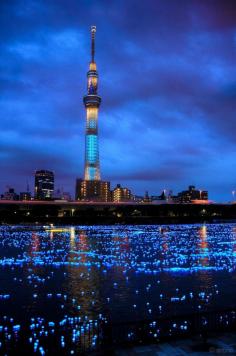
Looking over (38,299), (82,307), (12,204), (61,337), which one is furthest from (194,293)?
(12,204)

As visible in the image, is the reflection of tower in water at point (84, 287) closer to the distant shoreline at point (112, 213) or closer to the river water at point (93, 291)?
the river water at point (93, 291)

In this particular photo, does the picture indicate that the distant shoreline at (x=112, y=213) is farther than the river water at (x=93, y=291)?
Yes

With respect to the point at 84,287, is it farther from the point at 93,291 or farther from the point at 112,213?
the point at 112,213

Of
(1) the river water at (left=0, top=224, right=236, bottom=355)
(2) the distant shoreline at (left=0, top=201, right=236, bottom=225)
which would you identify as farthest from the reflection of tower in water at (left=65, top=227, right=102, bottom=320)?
(2) the distant shoreline at (left=0, top=201, right=236, bottom=225)

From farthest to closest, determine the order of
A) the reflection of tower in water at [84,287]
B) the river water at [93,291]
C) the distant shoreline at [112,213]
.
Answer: the distant shoreline at [112,213] → the reflection of tower in water at [84,287] → the river water at [93,291]

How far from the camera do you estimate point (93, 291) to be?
72.5 ft

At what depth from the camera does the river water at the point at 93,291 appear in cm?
1460

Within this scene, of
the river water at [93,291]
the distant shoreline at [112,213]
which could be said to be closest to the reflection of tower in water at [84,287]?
the river water at [93,291]

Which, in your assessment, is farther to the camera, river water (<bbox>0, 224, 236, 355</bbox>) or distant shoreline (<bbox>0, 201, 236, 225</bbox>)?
distant shoreline (<bbox>0, 201, 236, 225</bbox>)

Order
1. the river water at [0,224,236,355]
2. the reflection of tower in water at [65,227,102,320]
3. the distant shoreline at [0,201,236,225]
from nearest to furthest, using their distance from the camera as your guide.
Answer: the river water at [0,224,236,355] → the reflection of tower in water at [65,227,102,320] → the distant shoreline at [0,201,236,225]

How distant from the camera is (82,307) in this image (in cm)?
1884

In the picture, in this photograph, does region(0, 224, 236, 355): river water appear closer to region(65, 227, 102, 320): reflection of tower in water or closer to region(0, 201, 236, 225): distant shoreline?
region(65, 227, 102, 320): reflection of tower in water

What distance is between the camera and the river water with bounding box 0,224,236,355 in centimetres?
1460

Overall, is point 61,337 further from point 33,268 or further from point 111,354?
point 33,268
